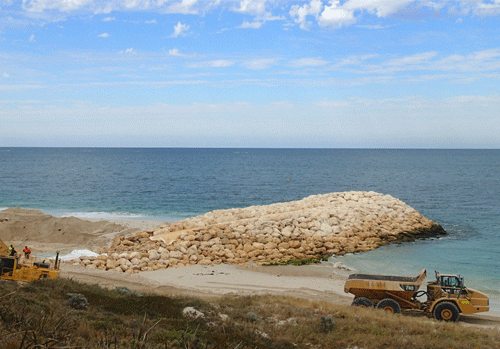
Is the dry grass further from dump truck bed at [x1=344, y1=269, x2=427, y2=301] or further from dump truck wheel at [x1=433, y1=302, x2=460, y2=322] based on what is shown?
dump truck wheel at [x1=433, y1=302, x2=460, y2=322]

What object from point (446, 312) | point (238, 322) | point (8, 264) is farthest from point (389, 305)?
point (8, 264)

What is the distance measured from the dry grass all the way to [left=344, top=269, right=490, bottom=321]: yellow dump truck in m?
1.14

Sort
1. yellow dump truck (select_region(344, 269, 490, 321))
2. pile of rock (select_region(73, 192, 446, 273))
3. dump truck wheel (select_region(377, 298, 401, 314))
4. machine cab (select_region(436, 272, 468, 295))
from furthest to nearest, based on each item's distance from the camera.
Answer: pile of rock (select_region(73, 192, 446, 273)) → machine cab (select_region(436, 272, 468, 295)) → dump truck wheel (select_region(377, 298, 401, 314)) → yellow dump truck (select_region(344, 269, 490, 321))

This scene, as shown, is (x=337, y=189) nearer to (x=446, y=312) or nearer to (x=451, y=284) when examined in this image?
(x=451, y=284)

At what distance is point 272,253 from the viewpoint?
2325 cm

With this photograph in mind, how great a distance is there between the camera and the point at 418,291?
13.8 meters

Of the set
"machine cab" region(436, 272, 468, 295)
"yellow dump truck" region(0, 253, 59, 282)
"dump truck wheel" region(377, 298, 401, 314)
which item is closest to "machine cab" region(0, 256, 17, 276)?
"yellow dump truck" region(0, 253, 59, 282)

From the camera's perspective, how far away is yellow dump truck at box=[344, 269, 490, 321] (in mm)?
13320

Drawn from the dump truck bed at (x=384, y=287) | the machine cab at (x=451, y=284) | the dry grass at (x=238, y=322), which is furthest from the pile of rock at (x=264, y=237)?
the machine cab at (x=451, y=284)

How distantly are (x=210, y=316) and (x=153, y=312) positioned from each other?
1474 millimetres

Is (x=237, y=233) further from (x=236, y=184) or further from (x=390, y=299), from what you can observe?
(x=236, y=184)

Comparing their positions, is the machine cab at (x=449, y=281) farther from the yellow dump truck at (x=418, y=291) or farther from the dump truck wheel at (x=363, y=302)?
the dump truck wheel at (x=363, y=302)

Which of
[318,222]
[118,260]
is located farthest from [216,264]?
[318,222]

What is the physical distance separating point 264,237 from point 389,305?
1174 centimetres
